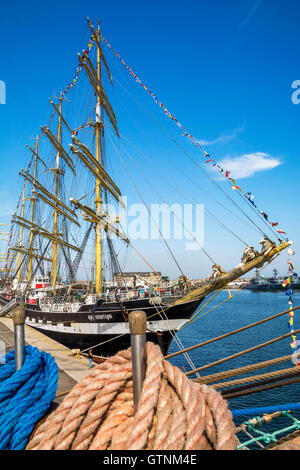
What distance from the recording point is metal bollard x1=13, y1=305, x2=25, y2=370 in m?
1.87

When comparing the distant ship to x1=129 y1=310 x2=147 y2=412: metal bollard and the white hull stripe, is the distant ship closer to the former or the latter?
the white hull stripe

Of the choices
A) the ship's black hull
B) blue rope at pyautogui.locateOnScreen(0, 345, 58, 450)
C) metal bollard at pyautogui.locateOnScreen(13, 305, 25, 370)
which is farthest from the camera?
the ship's black hull

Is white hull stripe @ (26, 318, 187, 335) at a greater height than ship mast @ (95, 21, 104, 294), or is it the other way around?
ship mast @ (95, 21, 104, 294)

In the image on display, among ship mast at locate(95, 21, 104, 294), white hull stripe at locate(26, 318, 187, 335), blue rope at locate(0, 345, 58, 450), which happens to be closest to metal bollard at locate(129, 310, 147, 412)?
blue rope at locate(0, 345, 58, 450)

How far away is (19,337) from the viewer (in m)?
1.95

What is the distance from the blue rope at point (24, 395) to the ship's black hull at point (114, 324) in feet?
39.1

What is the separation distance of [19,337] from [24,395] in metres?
0.43

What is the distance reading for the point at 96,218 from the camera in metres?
21.5

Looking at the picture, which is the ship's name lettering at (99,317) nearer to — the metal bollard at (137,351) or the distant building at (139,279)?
the distant building at (139,279)

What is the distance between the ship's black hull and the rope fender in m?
12.3

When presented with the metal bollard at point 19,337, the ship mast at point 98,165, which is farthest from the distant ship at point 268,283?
the metal bollard at point 19,337
